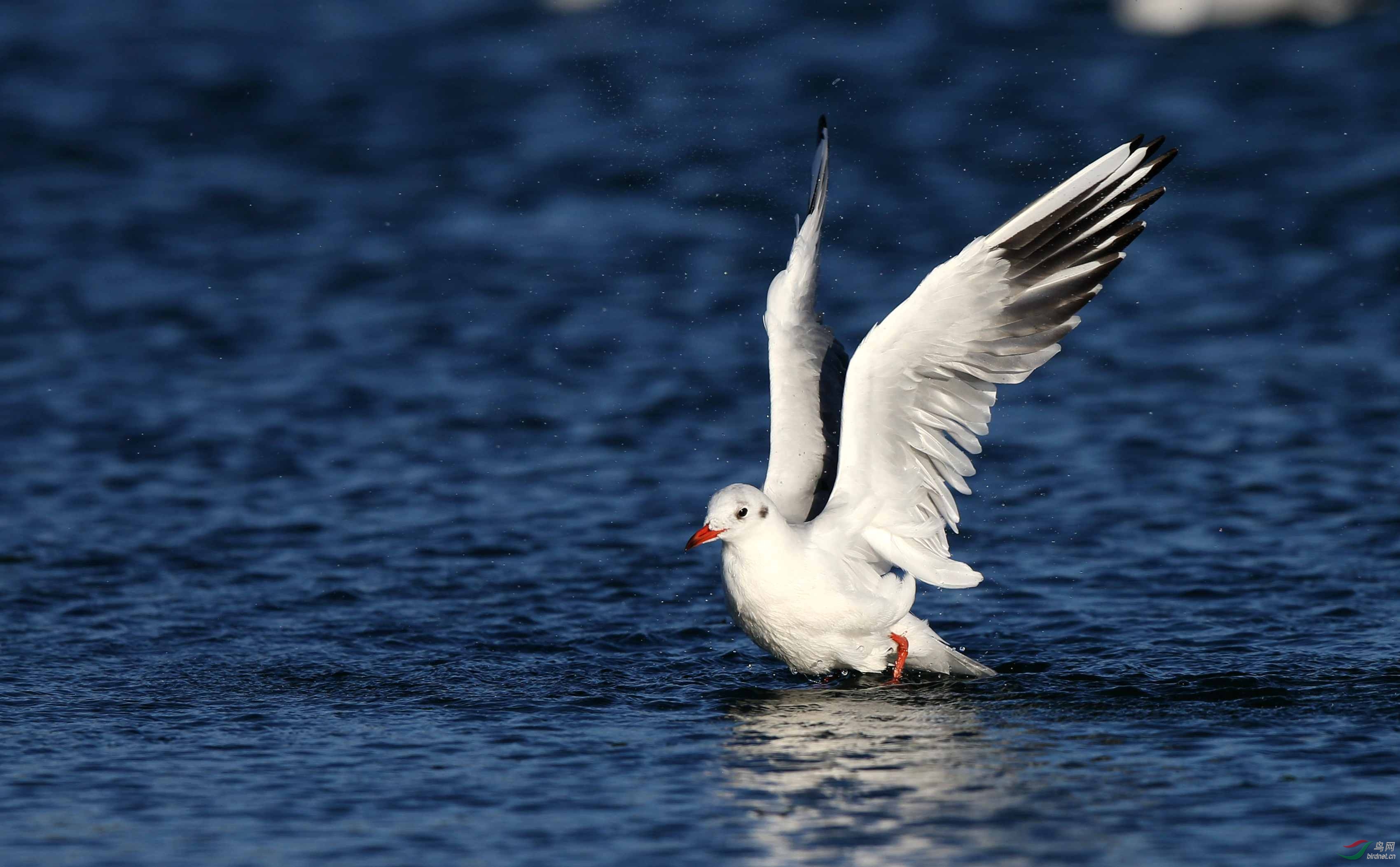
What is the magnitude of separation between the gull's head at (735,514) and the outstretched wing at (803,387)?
805 mm

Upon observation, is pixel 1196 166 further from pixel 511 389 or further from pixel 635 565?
pixel 635 565

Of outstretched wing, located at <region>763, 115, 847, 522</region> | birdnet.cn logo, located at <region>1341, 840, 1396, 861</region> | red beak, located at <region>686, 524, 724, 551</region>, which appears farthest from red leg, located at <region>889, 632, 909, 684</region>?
birdnet.cn logo, located at <region>1341, 840, 1396, 861</region>

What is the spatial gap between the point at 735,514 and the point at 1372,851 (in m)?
2.81

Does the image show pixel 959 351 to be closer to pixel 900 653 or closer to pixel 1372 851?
pixel 900 653

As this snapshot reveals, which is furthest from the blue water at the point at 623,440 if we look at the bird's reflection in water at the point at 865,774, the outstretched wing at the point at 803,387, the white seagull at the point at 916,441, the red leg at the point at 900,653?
the outstretched wing at the point at 803,387

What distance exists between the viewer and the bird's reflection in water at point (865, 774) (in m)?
5.60

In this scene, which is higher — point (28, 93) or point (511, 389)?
point (28, 93)

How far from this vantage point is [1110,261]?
7543mm

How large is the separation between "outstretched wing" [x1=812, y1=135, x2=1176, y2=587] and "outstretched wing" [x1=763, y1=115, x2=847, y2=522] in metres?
0.58

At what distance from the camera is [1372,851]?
18.0ft

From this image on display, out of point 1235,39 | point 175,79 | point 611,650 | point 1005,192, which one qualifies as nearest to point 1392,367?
point 1005,192

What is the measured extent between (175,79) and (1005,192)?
35.3 feet

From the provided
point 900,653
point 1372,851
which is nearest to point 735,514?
point 900,653

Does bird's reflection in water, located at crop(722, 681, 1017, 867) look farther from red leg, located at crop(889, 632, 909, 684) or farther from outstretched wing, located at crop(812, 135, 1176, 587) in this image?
outstretched wing, located at crop(812, 135, 1176, 587)
